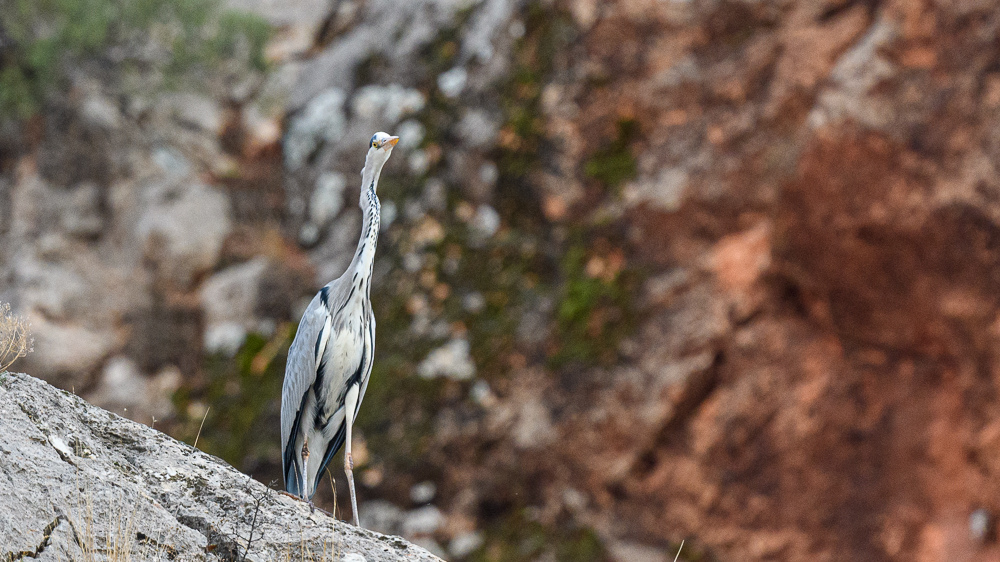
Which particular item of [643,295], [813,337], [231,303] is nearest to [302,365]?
[643,295]

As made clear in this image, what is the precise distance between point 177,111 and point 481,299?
4802mm

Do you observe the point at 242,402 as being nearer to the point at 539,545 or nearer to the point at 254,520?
the point at 539,545

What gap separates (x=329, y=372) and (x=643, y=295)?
4349 mm

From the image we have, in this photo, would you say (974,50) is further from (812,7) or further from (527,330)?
(527,330)

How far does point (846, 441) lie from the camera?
894 cm

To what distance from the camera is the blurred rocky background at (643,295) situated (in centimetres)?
859

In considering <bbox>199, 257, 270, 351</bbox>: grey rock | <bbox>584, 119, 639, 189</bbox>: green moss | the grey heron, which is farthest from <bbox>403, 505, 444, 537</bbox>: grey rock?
<bbox>584, 119, 639, 189</bbox>: green moss

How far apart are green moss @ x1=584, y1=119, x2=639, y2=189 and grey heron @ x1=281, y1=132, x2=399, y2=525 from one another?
13.7ft

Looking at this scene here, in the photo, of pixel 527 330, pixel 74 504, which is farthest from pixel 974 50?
pixel 74 504

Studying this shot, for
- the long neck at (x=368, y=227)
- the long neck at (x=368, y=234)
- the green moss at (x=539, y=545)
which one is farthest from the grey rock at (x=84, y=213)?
the long neck at (x=368, y=234)

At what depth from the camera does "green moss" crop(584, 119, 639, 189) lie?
9.45 metres

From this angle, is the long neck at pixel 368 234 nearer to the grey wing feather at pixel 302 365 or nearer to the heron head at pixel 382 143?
the heron head at pixel 382 143

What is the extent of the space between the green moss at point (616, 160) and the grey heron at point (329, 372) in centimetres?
418

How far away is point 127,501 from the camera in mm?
3742
